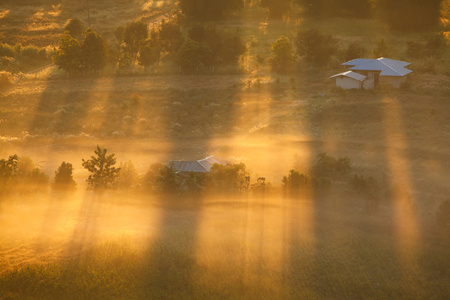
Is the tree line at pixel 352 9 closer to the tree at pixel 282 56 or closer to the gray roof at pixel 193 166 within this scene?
the tree at pixel 282 56

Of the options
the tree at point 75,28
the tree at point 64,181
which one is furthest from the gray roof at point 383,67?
the tree at point 75,28

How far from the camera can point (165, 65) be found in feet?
232

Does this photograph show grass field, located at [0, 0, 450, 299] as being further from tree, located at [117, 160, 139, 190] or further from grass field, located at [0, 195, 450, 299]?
tree, located at [117, 160, 139, 190]

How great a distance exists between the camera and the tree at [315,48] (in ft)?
212

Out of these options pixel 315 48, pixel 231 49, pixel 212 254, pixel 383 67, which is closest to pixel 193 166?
pixel 212 254

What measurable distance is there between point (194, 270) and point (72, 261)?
528 centimetres

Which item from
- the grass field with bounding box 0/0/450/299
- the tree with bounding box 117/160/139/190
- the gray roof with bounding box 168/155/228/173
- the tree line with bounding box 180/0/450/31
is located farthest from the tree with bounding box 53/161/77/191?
the tree line with bounding box 180/0/450/31

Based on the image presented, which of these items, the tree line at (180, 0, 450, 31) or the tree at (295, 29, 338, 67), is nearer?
the tree at (295, 29, 338, 67)

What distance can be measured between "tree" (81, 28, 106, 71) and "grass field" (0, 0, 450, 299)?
10.1 feet

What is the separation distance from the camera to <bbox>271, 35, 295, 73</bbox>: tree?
6381 centimetres

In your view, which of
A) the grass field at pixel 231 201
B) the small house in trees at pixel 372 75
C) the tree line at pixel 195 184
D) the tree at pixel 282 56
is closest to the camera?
the grass field at pixel 231 201

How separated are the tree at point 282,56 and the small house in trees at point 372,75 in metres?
11.1

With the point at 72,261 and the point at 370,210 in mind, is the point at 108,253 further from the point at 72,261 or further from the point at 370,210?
the point at 370,210

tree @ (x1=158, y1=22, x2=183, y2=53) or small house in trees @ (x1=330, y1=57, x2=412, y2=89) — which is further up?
tree @ (x1=158, y1=22, x2=183, y2=53)
